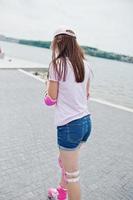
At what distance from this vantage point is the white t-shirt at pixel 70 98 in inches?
112

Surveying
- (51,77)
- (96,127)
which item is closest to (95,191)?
(51,77)

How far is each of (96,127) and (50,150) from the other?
230cm

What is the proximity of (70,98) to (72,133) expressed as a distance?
1.01ft

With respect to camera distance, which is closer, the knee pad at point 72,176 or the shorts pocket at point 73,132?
the shorts pocket at point 73,132

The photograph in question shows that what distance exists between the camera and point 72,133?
9.53 feet

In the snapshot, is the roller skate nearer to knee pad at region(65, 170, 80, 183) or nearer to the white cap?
knee pad at region(65, 170, 80, 183)

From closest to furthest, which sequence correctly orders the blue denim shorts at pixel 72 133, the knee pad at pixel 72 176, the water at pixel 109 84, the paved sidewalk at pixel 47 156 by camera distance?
the blue denim shorts at pixel 72 133 < the knee pad at pixel 72 176 < the paved sidewalk at pixel 47 156 < the water at pixel 109 84

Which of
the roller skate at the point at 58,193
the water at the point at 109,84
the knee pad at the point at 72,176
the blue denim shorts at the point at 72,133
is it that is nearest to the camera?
the blue denim shorts at the point at 72,133

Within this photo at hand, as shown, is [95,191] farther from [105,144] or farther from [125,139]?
[125,139]

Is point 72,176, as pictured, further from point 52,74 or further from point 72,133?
point 52,74

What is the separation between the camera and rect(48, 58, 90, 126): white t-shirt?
112 inches

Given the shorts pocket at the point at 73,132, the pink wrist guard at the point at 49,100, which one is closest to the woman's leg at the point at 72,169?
the shorts pocket at the point at 73,132

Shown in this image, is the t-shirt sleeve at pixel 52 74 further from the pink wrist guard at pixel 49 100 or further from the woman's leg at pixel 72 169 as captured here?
the woman's leg at pixel 72 169

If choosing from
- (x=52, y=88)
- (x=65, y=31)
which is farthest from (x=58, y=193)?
(x=65, y=31)
